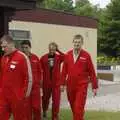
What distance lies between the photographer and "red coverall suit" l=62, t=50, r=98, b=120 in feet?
38.2

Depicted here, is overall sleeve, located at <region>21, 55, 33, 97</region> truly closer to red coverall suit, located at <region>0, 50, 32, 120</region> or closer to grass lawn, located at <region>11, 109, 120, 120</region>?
red coverall suit, located at <region>0, 50, 32, 120</region>

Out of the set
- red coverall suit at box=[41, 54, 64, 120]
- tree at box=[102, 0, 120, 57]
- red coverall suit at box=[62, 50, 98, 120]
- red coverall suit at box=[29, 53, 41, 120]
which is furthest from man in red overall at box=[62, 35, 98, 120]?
tree at box=[102, 0, 120, 57]

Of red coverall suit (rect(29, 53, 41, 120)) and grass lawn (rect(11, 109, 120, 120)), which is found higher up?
red coverall suit (rect(29, 53, 41, 120))

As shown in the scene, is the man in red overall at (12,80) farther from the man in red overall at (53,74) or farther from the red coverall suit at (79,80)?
the man in red overall at (53,74)

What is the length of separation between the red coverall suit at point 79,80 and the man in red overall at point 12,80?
192cm

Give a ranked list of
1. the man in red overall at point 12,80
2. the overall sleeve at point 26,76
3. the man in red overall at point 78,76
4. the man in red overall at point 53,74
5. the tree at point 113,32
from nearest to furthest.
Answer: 1. the man in red overall at point 12,80
2. the overall sleeve at point 26,76
3. the man in red overall at point 78,76
4. the man in red overall at point 53,74
5. the tree at point 113,32

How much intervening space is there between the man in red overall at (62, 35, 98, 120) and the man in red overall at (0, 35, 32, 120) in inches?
75.4

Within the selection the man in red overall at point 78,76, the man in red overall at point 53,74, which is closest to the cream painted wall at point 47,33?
the man in red overall at point 53,74

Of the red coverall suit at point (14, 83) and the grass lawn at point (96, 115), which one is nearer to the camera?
the red coverall suit at point (14, 83)

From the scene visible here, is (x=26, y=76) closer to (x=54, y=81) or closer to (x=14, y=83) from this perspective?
(x=14, y=83)

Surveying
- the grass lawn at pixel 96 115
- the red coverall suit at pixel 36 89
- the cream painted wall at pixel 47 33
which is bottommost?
the grass lawn at pixel 96 115

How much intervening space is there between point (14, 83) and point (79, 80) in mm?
2232

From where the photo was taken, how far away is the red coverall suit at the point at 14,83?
32.2 feet

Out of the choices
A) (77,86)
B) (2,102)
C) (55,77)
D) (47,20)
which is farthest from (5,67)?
(47,20)
